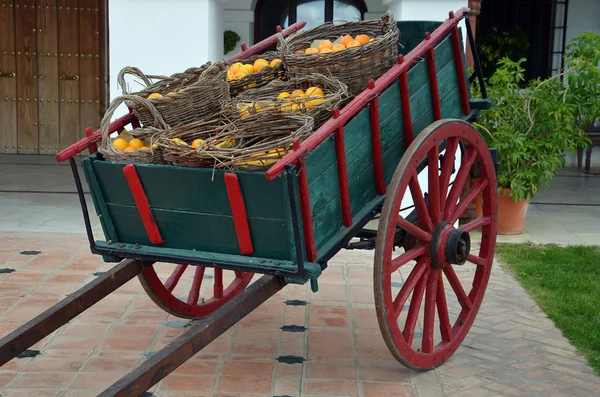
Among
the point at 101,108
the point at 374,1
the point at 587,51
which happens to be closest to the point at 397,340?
the point at 587,51

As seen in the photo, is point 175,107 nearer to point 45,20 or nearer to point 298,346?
point 298,346

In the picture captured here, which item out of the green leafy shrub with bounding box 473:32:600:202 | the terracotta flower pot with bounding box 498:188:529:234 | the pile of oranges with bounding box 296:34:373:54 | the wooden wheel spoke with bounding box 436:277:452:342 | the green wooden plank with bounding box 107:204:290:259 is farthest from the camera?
the terracotta flower pot with bounding box 498:188:529:234

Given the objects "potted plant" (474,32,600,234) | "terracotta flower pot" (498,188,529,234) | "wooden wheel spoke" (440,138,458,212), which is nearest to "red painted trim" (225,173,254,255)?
"wooden wheel spoke" (440,138,458,212)

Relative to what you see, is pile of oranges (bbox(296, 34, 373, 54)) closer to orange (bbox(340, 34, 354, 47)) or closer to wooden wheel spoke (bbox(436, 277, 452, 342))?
orange (bbox(340, 34, 354, 47))

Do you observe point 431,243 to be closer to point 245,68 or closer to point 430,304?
point 430,304

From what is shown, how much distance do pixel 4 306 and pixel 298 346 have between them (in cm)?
181

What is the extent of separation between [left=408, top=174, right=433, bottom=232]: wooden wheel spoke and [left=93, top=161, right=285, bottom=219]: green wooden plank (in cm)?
75

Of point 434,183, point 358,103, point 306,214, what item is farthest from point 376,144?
point 306,214

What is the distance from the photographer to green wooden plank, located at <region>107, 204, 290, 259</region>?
334cm

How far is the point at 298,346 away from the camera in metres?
4.38

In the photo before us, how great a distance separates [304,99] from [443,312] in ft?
4.24

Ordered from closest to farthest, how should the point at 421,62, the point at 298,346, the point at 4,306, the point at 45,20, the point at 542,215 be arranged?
the point at 421,62 < the point at 298,346 < the point at 4,306 < the point at 542,215 < the point at 45,20

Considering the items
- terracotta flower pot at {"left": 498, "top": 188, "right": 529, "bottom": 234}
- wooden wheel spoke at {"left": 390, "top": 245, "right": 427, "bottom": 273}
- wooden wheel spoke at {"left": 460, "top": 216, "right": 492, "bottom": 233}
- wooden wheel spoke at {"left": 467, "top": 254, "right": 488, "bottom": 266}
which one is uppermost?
wooden wheel spoke at {"left": 460, "top": 216, "right": 492, "bottom": 233}

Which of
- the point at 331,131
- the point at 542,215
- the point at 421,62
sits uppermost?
the point at 421,62
